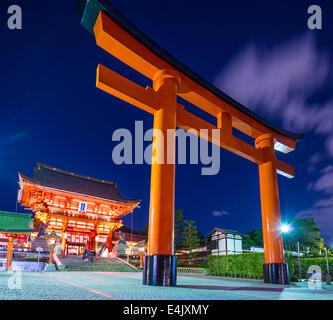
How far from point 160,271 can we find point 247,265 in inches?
366

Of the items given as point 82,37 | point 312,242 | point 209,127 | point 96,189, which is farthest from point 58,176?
point 312,242

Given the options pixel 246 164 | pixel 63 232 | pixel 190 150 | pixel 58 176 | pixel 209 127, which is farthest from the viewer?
pixel 246 164

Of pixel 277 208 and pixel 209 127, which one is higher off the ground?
pixel 209 127

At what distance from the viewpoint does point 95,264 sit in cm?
1764

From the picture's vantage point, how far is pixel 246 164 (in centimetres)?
5169

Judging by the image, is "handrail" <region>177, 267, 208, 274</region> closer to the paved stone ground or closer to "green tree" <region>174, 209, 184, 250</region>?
"green tree" <region>174, 209, 184, 250</region>

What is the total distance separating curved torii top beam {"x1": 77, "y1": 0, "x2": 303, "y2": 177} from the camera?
18.5 ft

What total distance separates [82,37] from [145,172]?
100 ft

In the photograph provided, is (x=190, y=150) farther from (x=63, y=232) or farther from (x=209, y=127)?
(x=63, y=232)

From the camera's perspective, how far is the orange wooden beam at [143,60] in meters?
5.70

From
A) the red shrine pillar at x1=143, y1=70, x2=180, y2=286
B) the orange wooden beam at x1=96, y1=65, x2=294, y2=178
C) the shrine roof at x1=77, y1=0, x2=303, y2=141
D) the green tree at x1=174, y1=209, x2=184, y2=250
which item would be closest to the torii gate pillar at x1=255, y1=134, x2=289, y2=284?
the orange wooden beam at x1=96, y1=65, x2=294, y2=178

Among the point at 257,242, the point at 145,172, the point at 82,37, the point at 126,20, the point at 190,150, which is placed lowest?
the point at 257,242

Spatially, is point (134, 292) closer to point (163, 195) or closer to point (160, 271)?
point (160, 271)

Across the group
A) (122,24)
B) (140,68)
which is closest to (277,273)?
(140,68)
